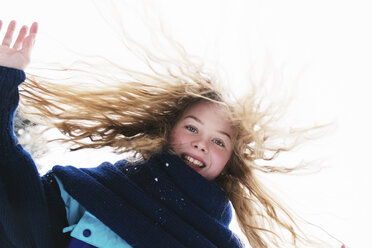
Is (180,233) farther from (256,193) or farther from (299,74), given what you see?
(299,74)

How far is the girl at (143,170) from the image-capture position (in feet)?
5.39

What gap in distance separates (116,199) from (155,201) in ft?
0.52

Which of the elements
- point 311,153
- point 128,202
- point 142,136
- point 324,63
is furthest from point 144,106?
point 324,63

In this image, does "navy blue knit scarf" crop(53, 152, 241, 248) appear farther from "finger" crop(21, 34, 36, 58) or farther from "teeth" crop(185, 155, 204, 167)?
"finger" crop(21, 34, 36, 58)

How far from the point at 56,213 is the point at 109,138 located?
22.2 inches

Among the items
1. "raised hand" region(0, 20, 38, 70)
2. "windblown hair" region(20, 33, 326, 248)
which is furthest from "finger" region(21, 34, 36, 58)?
"windblown hair" region(20, 33, 326, 248)

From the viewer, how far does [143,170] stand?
1.92 meters

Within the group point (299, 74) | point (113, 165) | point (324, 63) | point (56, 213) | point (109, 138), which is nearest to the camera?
point (56, 213)

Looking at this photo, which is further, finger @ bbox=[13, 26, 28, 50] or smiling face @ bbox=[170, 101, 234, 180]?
smiling face @ bbox=[170, 101, 234, 180]

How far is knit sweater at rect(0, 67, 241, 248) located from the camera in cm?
160

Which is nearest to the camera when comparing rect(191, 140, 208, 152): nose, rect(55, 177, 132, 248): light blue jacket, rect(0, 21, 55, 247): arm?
rect(0, 21, 55, 247): arm

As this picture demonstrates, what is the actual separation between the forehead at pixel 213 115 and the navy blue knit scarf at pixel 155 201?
0.26 meters

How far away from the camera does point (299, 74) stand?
2092 millimetres

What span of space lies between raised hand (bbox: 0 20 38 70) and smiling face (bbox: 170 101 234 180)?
2.45 ft
